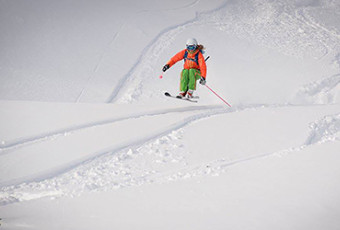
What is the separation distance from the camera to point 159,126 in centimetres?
458

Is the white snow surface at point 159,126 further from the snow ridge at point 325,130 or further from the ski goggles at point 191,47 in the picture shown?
the ski goggles at point 191,47

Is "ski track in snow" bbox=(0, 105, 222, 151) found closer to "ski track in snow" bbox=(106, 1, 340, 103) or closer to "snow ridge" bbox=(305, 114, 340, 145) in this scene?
"snow ridge" bbox=(305, 114, 340, 145)

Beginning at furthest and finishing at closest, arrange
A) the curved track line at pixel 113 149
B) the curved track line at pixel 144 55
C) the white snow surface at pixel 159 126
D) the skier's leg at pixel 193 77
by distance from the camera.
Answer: the curved track line at pixel 144 55, the skier's leg at pixel 193 77, the curved track line at pixel 113 149, the white snow surface at pixel 159 126

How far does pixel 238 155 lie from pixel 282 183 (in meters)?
0.73

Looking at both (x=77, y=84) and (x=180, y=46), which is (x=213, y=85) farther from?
(x=77, y=84)

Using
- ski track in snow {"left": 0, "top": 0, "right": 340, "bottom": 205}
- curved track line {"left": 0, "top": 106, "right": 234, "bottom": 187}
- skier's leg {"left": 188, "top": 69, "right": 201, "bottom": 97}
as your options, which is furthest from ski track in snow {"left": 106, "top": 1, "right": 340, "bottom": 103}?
ski track in snow {"left": 0, "top": 0, "right": 340, "bottom": 205}

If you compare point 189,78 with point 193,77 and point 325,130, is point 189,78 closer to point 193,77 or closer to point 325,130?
point 193,77

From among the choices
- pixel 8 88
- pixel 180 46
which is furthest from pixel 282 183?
pixel 180 46

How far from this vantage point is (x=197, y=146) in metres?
4.08

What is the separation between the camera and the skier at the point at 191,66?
5371 millimetres

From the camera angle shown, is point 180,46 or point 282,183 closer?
point 282,183

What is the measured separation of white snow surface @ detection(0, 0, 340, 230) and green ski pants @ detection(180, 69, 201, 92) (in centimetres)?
31

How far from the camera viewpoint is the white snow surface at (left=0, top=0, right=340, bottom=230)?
9.43 feet

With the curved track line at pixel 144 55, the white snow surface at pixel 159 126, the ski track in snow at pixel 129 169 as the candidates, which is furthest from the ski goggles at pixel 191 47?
the curved track line at pixel 144 55
